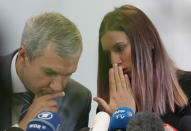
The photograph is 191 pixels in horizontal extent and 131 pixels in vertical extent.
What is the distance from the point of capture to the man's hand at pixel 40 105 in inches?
53.8

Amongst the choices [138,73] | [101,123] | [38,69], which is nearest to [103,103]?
[138,73]

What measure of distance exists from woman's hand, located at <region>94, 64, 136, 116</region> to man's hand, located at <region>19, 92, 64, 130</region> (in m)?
0.19

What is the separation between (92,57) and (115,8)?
0.82 feet

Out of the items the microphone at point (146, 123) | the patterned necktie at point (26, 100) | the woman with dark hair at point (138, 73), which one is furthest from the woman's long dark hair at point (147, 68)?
the microphone at point (146, 123)

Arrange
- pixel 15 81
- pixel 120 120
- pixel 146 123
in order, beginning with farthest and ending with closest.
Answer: pixel 15 81
pixel 120 120
pixel 146 123

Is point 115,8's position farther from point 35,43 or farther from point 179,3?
point 35,43

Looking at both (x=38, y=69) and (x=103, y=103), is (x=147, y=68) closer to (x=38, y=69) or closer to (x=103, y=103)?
(x=103, y=103)

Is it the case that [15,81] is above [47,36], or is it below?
below

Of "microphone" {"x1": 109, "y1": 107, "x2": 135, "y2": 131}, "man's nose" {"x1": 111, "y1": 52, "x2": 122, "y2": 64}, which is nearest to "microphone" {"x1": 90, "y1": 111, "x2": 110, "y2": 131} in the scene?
"microphone" {"x1": 109, "y1": 107, "x2": 135, "y2": 131}

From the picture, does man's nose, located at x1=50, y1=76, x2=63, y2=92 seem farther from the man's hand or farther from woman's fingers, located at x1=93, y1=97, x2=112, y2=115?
woman's fingers, located at x1=93, y1=97, x2=112, y2=115

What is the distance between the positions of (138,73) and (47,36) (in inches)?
16.6

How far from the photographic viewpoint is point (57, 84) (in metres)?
1.42

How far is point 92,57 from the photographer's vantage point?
1517 millimetres

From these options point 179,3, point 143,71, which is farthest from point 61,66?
point 179,3
